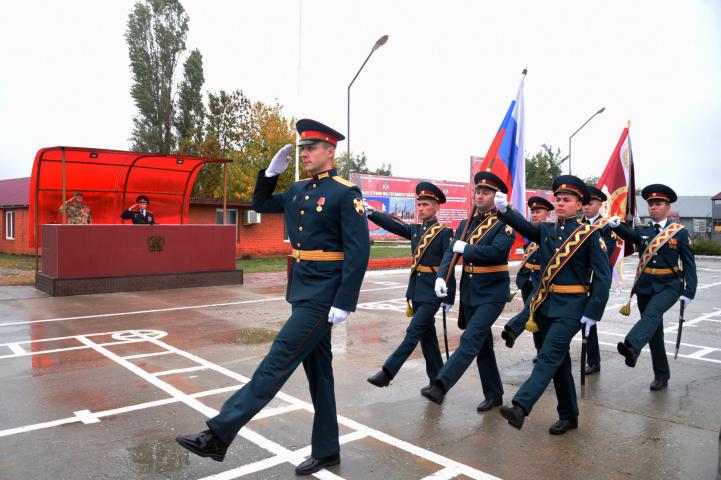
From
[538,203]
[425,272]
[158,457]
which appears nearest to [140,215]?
[538,203]

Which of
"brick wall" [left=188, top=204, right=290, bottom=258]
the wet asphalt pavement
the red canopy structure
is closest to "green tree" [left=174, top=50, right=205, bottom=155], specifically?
"brick wall" [left=188, top=204, right=290, bottom=258]

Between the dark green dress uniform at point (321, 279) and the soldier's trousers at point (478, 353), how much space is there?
1.26m

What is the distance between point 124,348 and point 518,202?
511 centimetres

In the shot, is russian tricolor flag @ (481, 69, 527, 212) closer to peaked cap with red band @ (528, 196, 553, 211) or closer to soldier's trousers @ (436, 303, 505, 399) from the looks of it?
peaked cap with red band @ (528, 196, 553, 211)

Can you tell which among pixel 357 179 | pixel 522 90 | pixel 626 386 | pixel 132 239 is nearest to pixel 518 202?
pixel 522 90

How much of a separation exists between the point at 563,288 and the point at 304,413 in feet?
7.80

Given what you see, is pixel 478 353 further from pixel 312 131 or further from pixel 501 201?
pixel 312 131

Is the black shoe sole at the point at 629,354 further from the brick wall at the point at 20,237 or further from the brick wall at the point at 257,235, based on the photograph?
the brick wall at the point at 20,237

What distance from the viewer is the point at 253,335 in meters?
8.25

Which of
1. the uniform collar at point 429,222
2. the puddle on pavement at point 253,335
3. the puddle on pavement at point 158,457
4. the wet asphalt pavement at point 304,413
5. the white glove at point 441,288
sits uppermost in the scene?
the uniform collar at point 429,222

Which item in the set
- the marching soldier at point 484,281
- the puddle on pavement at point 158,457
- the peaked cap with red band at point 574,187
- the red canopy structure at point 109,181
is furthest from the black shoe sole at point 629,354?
the red canopy structure at point 109,181

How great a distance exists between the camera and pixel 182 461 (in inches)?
153

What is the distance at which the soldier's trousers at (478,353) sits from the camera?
4.80 meters

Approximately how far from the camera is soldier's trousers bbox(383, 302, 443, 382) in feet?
17.0
